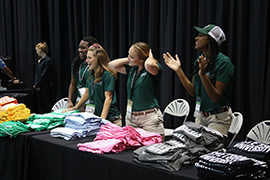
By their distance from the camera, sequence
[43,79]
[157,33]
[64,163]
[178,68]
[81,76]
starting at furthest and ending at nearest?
[43,79], [157,33], [81,76], [178,68], [64,163]

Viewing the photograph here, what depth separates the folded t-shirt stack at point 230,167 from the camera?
1.58 meters

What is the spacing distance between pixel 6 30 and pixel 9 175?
5.50m

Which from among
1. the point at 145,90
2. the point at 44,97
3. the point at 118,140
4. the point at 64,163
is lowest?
the point at 44,97

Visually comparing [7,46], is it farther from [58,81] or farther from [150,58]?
[150,58]

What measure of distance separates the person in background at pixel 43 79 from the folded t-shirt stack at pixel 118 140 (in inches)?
155

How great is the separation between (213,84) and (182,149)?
2.95 ft

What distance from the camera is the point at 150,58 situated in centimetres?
270

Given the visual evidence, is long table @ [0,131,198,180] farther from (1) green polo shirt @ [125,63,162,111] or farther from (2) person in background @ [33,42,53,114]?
(2) person in background @ [33,42,53,114]

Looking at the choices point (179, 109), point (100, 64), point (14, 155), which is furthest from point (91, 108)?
point (179, 109)

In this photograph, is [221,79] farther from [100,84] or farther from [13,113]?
[13,113]

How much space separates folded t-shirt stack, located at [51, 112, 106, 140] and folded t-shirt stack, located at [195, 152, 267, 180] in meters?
1.26

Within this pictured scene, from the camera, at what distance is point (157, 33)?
15.4ft

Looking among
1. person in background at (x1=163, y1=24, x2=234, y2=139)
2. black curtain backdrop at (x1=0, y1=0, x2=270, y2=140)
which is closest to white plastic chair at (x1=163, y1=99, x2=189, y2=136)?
black curtain backdrop at (x1=0, y1=0, x2=270, y2=140)

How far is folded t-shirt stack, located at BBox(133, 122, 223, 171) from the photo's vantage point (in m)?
1.85
